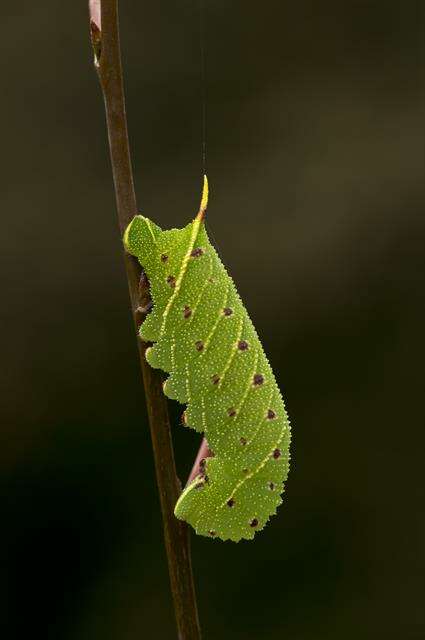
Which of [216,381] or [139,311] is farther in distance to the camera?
[216,381]

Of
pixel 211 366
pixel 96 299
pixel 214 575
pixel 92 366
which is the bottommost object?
pixel 214 575

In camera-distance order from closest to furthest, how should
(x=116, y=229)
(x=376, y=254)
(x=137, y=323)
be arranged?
(x=137, y=323) < (x=116, y=229) < (x=376, y=254)

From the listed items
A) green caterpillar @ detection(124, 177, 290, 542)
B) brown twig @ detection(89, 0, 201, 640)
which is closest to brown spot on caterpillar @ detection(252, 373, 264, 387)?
green caterpillar @ detection(124, 177, 290, 542)

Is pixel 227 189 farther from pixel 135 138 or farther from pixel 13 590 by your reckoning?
pixel 13 590

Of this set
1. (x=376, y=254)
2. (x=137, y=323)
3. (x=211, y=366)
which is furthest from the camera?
(x=376, y=254)

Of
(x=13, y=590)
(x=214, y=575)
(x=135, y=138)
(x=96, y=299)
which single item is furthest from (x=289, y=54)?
(x=13, y=590)

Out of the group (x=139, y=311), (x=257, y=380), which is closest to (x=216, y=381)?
(x=257, y=380)

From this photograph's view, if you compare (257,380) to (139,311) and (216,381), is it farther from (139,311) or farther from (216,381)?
(139,311)
